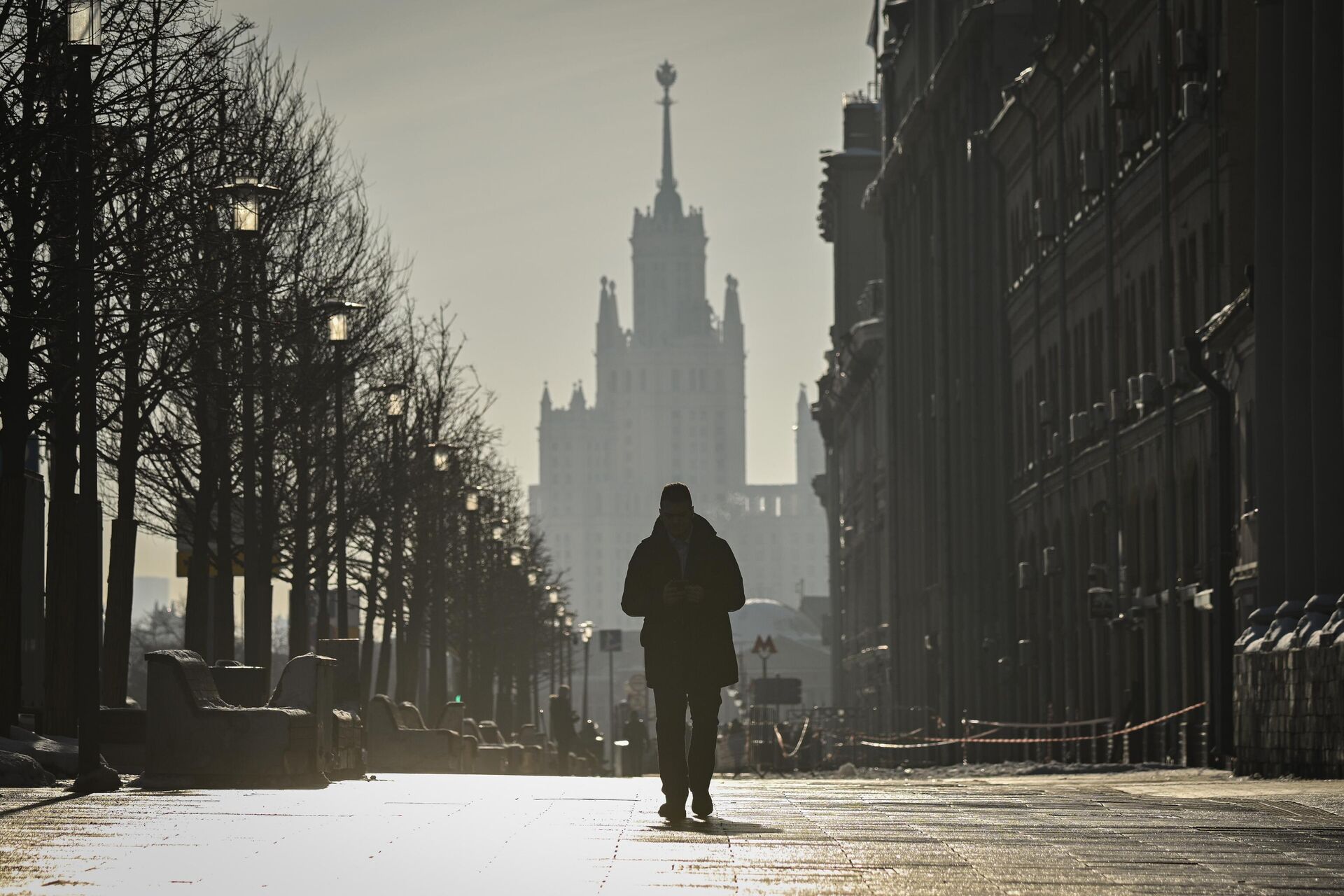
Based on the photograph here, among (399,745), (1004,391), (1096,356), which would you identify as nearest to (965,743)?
(1004,391)

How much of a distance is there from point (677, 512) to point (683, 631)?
0.62 m

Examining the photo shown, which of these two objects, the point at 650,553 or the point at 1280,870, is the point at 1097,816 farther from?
the point at 1280,870

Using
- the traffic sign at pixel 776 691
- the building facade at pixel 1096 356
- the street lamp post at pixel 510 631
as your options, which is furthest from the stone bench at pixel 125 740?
the traffic sign at pixel 776 691

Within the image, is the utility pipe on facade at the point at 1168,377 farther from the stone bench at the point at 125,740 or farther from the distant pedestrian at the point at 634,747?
the distant pedestrian at the point at 634,747

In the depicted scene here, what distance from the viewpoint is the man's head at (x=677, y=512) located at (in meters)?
12.7

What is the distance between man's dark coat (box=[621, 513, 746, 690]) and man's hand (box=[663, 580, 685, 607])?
0.08m

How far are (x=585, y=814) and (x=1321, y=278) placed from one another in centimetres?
1370

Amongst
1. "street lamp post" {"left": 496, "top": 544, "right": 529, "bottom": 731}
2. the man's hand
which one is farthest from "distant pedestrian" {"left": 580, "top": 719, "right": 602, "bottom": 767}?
the man's hand

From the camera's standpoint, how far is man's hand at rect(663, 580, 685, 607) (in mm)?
12633

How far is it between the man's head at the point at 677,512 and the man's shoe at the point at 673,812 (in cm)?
134

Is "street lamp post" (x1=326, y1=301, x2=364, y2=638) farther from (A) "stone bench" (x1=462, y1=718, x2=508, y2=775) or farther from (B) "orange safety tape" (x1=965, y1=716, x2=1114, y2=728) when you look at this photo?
(B) "orange safety tape" (x1=965, y1=716, x2=1114, y2=728)

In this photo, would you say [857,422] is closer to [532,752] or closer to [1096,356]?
[532,752]

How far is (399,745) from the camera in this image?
3166 cm

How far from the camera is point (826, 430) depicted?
11350 centimetres
